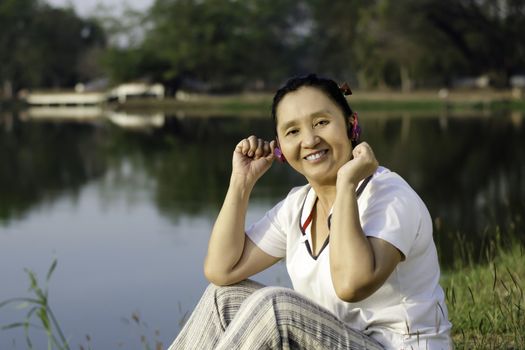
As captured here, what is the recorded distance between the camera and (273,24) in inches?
2435

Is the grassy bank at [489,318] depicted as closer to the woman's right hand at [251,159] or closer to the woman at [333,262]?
the woman at [333,262]

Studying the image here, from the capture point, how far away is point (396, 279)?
2.16m

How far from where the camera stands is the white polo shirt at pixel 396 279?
2.10 m

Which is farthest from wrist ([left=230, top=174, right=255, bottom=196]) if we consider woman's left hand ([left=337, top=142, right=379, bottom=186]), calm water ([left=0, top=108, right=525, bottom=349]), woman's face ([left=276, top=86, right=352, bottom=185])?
calm water ([left=0, top=108, right=525, bottom=349])

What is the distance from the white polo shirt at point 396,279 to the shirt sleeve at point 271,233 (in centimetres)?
24

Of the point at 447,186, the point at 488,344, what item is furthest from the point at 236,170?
the point at 447,186

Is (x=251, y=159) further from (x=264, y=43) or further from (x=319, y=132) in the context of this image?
(x=264, y=43)

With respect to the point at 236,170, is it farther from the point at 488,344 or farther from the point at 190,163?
the point at 190,163

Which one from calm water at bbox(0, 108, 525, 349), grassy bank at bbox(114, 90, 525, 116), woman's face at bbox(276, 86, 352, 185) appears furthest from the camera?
grassy bank at bbox(114, 90, 525, 116)

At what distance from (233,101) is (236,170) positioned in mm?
44819

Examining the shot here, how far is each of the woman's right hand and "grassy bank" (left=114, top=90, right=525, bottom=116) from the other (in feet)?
118

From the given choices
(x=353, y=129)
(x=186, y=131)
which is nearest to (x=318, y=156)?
(x=353, y=129)

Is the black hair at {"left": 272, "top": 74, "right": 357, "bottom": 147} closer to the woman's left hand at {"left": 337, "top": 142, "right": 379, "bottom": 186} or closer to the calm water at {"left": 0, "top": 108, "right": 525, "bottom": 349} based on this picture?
the woman's left hand at {"left": 337, "top": 142, "right": 379, "bottom": 186}

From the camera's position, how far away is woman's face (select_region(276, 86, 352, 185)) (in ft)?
7.55
